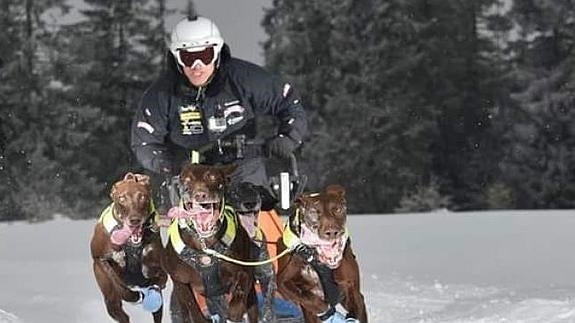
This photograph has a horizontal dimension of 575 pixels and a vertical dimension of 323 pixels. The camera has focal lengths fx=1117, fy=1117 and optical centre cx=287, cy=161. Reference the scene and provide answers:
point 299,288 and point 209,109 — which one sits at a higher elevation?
point 209,109

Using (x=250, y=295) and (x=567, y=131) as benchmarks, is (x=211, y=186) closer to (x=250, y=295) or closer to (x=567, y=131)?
(x=250, y=295)

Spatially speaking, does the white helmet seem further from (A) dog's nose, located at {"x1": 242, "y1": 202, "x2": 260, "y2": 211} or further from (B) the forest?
(B) the forest

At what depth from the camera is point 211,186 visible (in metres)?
5.05

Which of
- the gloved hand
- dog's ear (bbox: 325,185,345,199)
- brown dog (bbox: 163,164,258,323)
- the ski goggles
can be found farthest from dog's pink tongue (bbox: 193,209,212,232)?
the ski goggles

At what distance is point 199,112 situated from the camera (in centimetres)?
598

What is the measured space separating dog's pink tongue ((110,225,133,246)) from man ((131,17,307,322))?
29 centimetres

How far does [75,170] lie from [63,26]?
3.57 metres

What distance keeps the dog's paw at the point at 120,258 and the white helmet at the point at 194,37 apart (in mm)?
1032

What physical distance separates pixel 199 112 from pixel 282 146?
0.55 metres

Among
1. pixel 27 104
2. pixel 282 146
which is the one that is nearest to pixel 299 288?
pixel 282 146

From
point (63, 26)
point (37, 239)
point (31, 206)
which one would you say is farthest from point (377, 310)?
point (63, 26)

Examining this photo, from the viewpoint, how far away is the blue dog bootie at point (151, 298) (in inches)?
227

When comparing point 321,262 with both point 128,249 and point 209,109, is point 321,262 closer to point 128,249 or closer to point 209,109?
point 128,249

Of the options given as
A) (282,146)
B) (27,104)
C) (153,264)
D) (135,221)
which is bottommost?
(27,104)
